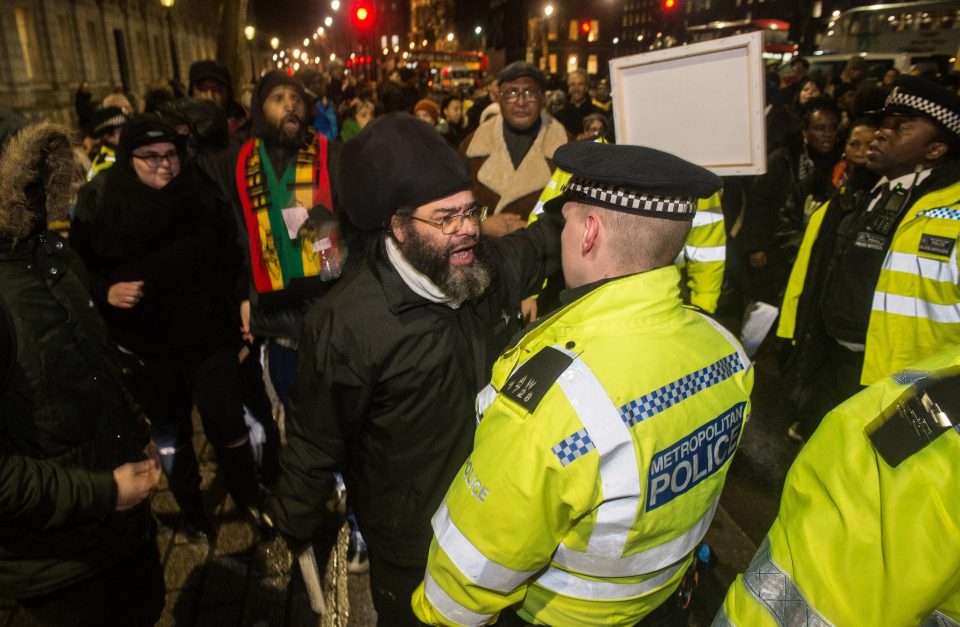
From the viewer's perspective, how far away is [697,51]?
8.57ft

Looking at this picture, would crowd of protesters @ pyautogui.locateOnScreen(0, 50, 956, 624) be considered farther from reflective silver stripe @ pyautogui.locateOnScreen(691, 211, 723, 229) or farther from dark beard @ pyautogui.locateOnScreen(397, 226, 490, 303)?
reflective silver stripe @ pyautogui.locateOnScreen(691, 211, 723, 229)

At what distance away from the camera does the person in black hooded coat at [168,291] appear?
9.36 feet

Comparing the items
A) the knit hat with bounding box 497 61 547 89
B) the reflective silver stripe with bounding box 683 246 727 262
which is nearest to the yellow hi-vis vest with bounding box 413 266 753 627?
the reflective silver stripe with bounding box 683 246 727 262

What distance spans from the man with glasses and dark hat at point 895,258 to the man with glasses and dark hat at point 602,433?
1.73 meters

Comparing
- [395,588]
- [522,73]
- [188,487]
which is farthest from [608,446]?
[522,73]

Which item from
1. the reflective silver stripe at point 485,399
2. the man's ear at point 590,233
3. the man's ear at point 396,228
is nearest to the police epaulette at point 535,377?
the reflective silver stripe at point 485,399

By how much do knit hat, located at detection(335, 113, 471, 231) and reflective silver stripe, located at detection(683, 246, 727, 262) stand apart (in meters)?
1.85

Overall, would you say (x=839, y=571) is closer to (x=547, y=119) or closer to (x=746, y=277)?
(x=547, y=119)

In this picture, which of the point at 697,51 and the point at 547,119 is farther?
the point at 547,119

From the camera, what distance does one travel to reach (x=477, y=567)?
4.26 feet

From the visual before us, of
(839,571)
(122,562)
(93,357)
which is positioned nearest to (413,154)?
(93,357)

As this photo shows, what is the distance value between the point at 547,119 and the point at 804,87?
25.9 feet

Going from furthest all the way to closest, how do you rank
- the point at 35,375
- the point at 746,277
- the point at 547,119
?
the point at 746,277
the point at 547,119
the point at 35,375

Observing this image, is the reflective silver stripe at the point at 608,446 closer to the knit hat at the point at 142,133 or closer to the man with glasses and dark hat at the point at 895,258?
the man with glasses and dark hat at the point at 895,258
